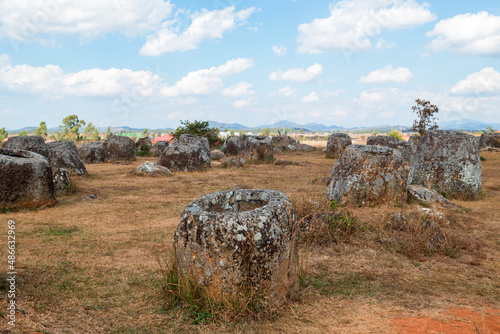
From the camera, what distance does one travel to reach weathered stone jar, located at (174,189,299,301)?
3.63 metres

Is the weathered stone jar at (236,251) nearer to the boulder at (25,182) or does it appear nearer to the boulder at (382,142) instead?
the boulder at (25,182)

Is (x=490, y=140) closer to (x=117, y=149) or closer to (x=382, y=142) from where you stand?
(x=382, y=142)

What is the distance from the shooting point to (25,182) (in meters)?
8.21

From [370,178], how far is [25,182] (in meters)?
7.44

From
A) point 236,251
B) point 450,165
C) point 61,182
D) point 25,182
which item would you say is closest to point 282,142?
point 450,165

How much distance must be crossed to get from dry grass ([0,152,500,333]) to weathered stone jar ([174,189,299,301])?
30 centimetres

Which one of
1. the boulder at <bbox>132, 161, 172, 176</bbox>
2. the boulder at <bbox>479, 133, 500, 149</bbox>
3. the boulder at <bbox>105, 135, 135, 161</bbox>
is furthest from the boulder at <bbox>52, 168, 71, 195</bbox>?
the boulder at <bbox>479, 133, 500, 149</bbox>

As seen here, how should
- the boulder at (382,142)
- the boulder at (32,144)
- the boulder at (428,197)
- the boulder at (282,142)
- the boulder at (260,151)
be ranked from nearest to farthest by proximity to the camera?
the boulder at (428,197)
the boulder at (32,144)
the boulder at (260,151)
the boulder at (382,142)
the boulder at (282,142)

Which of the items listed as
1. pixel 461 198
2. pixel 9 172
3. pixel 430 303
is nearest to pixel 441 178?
pixel 461 198

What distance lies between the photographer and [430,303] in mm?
4020

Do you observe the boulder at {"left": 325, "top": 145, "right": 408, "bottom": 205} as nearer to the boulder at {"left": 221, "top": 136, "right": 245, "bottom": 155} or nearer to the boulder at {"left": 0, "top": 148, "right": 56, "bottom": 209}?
the boulder at {"left": 0, "top": 148, "right": 56, "bottom": 209}

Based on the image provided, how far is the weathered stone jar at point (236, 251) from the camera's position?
3.63 metres

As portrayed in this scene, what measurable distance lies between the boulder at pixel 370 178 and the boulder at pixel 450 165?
69.0 inches

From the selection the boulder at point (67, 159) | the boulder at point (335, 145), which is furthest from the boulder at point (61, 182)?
the boulder at point (335, 145)
